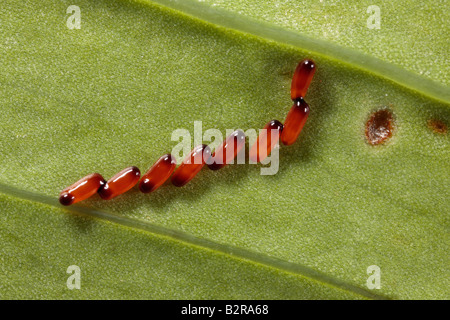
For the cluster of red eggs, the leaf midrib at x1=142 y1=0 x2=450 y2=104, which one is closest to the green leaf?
the leaf midrib at x1=142 y1=0 x2=450 y2=104

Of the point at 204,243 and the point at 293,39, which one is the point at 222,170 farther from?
the point at 293,39

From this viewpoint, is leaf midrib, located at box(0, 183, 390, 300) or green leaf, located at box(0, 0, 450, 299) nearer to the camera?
green leaf, located at box(0, 0, 450, 299)

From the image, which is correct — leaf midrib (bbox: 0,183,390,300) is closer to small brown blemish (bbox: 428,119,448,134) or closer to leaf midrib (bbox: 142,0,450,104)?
small brown blemish (bbox: 428,119,448,134)

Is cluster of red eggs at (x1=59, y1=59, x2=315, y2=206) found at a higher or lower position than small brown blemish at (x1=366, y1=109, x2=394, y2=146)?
lower

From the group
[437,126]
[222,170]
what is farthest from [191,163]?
[437,126]

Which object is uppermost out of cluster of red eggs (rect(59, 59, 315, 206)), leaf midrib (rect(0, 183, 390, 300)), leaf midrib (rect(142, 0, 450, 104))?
leaf midrib (rect(142, 0, 450, 104))

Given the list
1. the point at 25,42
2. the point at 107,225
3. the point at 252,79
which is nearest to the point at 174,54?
the point at 252,79
